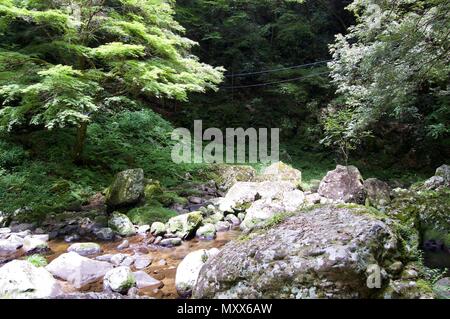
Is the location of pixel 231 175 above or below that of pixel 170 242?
above

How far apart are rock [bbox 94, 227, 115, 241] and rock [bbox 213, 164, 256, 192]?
4.25 meters

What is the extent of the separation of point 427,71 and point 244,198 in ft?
15.0

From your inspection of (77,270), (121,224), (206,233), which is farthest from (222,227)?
(77,270)

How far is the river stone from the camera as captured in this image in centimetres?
278

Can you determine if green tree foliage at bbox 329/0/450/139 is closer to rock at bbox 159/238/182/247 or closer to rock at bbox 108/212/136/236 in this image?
rock at bbox 159/238/182/247

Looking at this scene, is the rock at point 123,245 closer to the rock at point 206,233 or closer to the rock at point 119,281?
the rock at point 206,233

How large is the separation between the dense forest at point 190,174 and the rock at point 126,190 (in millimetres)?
32

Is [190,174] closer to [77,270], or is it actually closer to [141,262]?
[141,262]

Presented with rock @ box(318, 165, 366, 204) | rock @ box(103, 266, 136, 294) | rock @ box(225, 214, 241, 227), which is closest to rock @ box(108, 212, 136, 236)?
rock @ box(225, 214, 241, 227)

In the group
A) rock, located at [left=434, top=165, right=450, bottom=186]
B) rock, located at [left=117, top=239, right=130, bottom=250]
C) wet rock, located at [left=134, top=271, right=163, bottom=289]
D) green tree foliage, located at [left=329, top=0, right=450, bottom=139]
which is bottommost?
wet rock, located at [left=134, top=271, right=163, bottom=289]

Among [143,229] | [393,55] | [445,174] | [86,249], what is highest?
[393,55]

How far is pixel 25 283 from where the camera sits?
3.79 meters

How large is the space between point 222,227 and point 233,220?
16.6 inches
